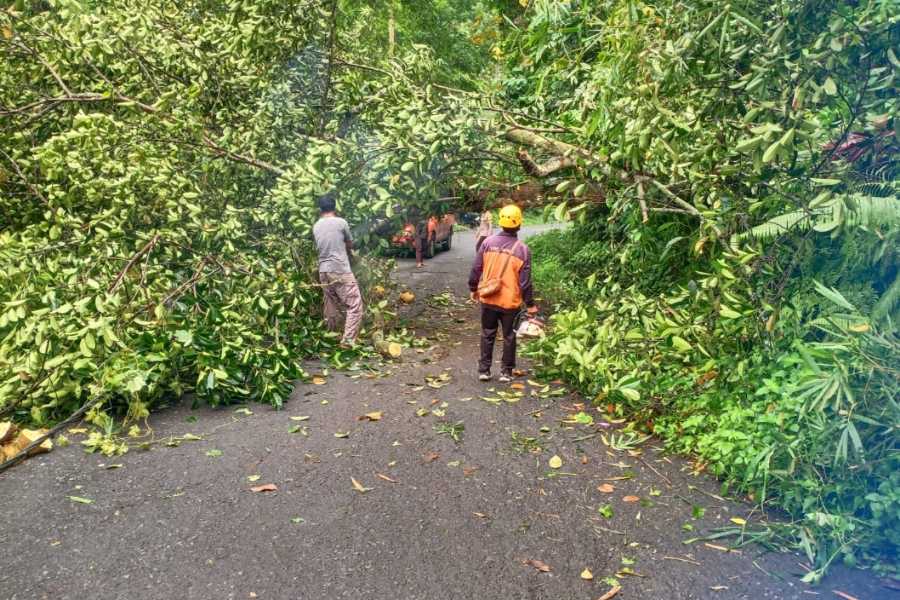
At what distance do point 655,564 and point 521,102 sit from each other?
7.66m

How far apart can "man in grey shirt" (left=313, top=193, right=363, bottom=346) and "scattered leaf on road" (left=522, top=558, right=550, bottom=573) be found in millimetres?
4356

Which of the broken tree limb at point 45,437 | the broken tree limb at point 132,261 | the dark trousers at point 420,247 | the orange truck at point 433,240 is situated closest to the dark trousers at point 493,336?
the broken tree limb at point 132,261

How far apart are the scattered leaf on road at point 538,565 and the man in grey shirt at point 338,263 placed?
14.3ft

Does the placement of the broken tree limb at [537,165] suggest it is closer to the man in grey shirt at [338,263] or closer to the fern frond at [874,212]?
the man in grey shirt at [338,263]

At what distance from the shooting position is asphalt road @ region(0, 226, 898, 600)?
10.8 feet

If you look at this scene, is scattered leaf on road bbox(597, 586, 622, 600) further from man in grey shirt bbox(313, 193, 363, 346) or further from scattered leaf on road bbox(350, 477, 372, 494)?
man in grey shirt bbox(313, 193, 363, 346)

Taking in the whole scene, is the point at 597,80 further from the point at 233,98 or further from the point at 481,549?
the point at 233,98

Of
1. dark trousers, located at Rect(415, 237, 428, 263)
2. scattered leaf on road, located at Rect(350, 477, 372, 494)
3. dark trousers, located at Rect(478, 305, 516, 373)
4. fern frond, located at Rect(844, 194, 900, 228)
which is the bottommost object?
dark trousers, located at Rect(415, 237, 428, 263)

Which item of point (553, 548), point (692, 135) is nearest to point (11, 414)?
point (553, 548)

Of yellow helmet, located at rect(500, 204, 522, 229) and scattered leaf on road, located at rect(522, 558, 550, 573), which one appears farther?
yellow helmet, located at rect(500, 204, 522, 229)

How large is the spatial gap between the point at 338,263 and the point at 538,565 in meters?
4.64

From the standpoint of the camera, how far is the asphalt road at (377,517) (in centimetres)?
329

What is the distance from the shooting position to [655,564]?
346 cm

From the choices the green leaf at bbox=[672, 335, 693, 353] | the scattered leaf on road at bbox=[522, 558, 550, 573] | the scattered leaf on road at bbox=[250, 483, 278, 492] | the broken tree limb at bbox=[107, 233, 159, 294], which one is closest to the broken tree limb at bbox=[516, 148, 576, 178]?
the green leaf at bbox=[672, 335, 693, 353]
